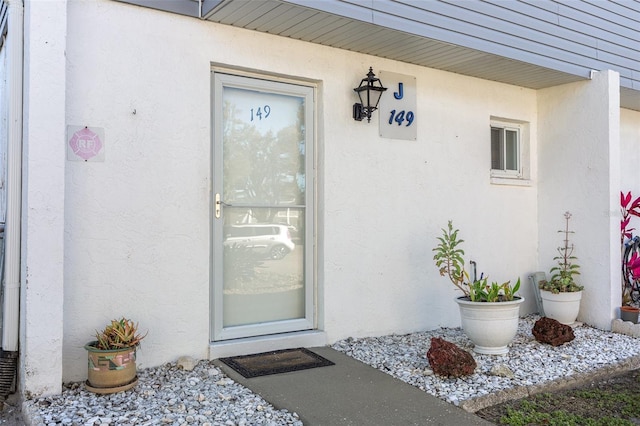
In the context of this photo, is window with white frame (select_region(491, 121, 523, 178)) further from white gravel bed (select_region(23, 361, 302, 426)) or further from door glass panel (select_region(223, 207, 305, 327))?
white gravel bed (select_region(23, 361, 302, 426))

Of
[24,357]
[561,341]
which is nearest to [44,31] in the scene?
[24,357]

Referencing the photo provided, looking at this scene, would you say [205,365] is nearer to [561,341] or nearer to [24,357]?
[24,357]

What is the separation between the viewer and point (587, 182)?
591 centimetres

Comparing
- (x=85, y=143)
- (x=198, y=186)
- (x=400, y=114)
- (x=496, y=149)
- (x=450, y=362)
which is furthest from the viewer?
(x=496, y=149)

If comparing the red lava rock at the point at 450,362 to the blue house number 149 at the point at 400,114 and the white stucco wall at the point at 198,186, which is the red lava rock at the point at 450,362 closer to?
the white stucco wall at the point at 198,186

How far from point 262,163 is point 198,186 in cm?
66

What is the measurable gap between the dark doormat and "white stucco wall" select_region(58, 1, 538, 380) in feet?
1.19

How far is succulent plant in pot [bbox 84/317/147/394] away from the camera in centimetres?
344

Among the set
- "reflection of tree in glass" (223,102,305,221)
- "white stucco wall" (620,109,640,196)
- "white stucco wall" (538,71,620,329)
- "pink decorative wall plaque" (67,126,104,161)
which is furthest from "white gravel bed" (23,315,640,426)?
"white stucco wall" (620,109,640,196)

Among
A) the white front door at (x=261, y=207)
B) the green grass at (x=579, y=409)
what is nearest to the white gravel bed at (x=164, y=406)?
the white front door at (x=261, y=207)

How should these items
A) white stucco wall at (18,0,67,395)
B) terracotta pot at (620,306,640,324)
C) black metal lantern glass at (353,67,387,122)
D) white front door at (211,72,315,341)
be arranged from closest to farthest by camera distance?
white stucco wall at (18,0,67,395)
white front door at (211,72,315,341)
black metal lantern glass at (353,67,387,122)
terracotta pot at (620,306,640,324)

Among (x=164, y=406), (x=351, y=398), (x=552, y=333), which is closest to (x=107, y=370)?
(x=164, y=406)

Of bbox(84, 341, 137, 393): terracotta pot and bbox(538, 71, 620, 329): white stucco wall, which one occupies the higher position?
bbox(538, 71, 620, 329): white stucco wall

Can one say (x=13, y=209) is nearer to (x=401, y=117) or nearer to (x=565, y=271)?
(x=401, y=117)
